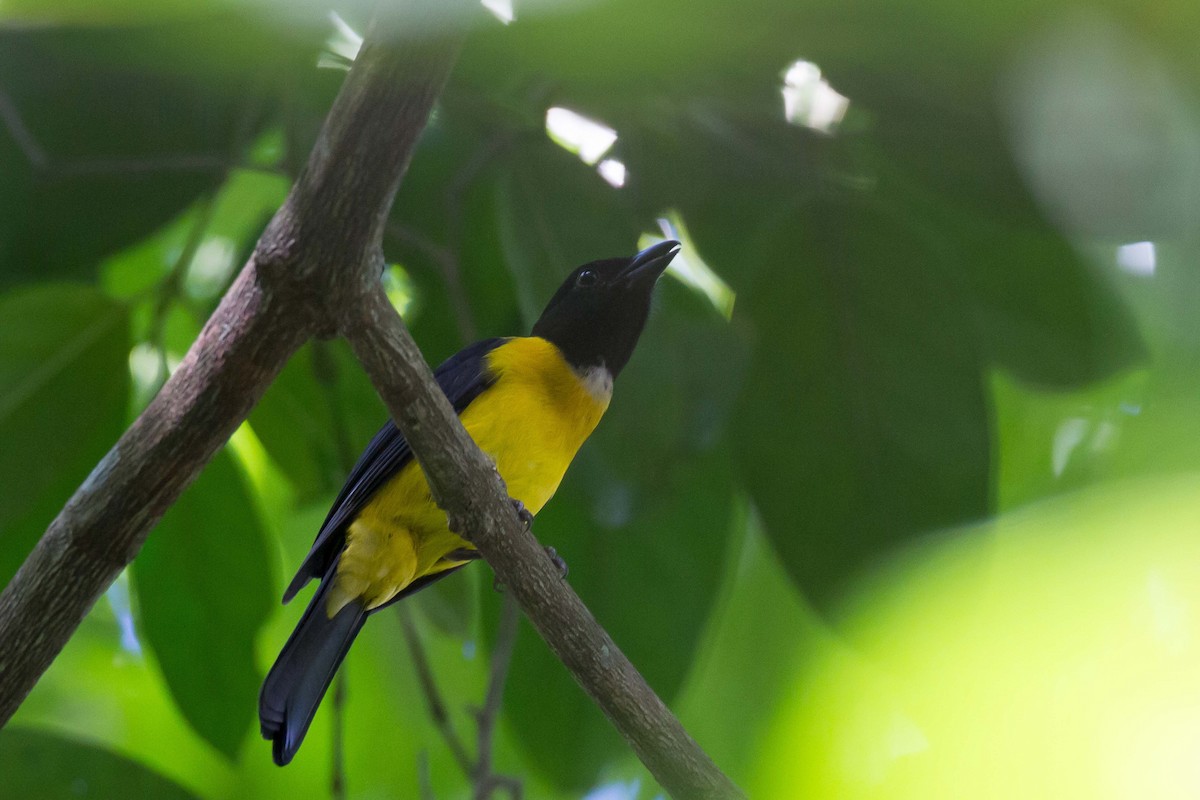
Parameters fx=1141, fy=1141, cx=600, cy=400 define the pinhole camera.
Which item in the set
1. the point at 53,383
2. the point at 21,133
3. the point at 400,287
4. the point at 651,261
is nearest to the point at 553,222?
the point at 651,261

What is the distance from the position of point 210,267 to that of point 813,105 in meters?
1.87

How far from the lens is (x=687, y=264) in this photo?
107 inches

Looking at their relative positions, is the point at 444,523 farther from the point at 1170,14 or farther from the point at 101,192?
the point at 1170,14

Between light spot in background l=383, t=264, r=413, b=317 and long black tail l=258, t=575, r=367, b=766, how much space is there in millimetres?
834

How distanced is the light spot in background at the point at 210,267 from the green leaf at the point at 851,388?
1.49 m

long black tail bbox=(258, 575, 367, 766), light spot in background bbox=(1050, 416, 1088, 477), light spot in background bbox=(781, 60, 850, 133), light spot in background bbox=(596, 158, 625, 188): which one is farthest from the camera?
light spot in background bbox=(596, 158, 625, 188)

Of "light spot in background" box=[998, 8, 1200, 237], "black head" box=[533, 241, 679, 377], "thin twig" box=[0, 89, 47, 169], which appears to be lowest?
"black head" box=[533, 241, 679, 377]

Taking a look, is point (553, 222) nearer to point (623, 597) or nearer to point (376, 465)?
point (376, 465)

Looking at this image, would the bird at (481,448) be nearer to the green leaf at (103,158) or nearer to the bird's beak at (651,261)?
the bird's beak at (651,261)

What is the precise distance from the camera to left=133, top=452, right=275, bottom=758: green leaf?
109 inches

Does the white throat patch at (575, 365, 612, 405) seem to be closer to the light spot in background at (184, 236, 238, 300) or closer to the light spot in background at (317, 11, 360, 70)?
the light spot in background at (317, 11, 360, 70)

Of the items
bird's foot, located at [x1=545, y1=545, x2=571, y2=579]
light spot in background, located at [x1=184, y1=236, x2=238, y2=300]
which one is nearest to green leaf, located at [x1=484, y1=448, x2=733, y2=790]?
bird's foot, located at [x1=545, y1=545, x2=571, y2=579]

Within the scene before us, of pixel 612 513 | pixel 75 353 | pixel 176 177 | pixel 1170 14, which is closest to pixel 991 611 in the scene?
pixel 1170 14

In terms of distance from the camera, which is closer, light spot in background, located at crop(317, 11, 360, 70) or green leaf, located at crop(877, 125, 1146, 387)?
light spot in background, located at crop(317, 11, 360, 70)
